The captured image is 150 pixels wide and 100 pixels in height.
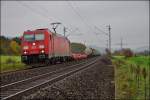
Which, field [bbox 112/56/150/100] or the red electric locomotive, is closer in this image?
field [bbox 112/56/150/100]

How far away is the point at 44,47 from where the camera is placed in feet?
73.2

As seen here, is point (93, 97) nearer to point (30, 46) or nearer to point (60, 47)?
point (30, 46)

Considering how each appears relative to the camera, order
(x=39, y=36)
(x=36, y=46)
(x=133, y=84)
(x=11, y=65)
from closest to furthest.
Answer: (x=133, y=84) → (x=36, y=46) → (x=39, y=36) → (x=11, y=65)

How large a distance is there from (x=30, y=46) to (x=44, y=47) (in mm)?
1223

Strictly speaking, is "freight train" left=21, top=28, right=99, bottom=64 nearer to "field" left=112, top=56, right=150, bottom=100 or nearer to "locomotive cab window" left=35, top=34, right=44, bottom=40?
"locomotive cab window" left=35, top=34, right=44, bottom=40

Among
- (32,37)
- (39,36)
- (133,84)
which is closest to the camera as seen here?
(133,84)

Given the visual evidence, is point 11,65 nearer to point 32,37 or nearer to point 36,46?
point 36,46

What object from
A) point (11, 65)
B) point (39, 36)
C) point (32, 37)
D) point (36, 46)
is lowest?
point (11, 65)

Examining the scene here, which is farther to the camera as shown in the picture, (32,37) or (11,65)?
(11,65)

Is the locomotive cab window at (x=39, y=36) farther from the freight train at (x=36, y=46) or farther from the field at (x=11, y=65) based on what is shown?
the field at (x=11, y=65)

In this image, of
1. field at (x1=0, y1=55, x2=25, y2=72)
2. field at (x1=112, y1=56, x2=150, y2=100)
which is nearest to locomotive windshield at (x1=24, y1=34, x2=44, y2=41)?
field at (x1=0, y1=55, x2=25, y2=72)

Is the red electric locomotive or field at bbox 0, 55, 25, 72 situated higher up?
the red electric locomotive

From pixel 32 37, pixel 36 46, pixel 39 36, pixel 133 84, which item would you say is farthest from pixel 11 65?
pixel 133 84

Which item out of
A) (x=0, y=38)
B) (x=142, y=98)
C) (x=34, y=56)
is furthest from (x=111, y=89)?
(x=0, y=38)
